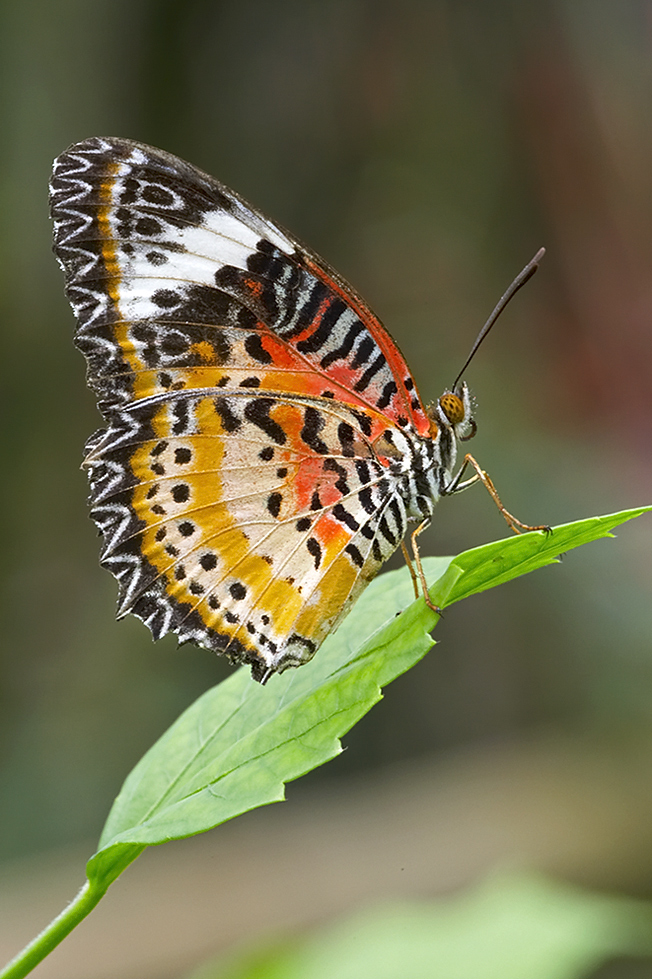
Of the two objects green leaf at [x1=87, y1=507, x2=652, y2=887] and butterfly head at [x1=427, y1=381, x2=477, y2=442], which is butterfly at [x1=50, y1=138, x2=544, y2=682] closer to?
butterfly head at [x1=427, y1=381, x2=477, y2=442]

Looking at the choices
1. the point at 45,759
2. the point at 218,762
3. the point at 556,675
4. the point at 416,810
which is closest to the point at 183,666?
the point at 45,759

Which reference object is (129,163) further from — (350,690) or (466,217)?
(466,217)

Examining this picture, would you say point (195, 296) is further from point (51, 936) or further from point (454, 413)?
point (51, 936)

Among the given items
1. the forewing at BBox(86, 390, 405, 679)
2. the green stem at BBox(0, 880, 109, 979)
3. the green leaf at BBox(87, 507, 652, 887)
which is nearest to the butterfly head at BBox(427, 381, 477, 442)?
the forewing at BBox(86, 390, 405, 679)

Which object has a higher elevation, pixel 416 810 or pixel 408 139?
pixel 408 139

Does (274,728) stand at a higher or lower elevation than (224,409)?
lower

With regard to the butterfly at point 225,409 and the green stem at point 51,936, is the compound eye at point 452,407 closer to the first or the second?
the butterfly at point 225,409

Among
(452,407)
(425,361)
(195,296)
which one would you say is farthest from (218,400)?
(425,361)
